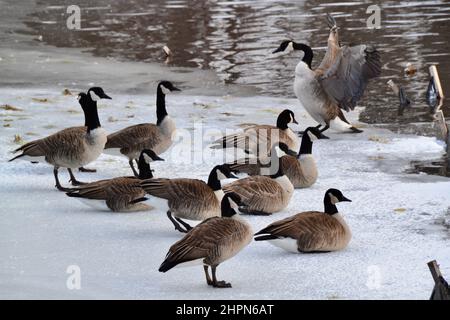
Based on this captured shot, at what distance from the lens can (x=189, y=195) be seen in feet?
25.2

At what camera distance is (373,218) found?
26.5ft

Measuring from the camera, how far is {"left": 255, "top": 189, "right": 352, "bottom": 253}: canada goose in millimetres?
7129

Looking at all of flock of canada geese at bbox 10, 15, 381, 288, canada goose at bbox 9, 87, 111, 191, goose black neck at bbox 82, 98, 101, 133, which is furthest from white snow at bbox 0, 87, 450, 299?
goose black neck at bbox 82, 98, 101, 133

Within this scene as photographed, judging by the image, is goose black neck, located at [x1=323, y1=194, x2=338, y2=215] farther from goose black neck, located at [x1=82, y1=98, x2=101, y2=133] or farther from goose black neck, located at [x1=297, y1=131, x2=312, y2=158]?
goose black neck, located at [x1=82, y1=98, x2=101, y2=133]

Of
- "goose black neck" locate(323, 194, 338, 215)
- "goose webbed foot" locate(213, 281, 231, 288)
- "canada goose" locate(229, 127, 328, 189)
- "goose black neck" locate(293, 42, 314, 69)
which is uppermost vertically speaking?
"goose black neck" locate(293, 42, 314, 69)

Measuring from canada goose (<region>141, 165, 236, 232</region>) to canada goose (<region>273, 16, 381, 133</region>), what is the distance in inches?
157

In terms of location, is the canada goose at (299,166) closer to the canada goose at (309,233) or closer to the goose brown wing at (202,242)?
the canada goose at (309,233)

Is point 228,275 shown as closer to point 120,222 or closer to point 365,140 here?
point 120,222

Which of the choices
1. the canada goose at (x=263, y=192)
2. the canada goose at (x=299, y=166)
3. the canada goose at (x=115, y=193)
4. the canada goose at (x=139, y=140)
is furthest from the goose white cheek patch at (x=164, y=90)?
the canada goose at (x=263, y=192)

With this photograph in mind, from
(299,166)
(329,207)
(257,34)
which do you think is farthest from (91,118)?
(257,34)

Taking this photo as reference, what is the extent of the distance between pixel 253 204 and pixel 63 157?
1.91 m

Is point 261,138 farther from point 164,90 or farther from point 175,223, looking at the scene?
point 175,223
